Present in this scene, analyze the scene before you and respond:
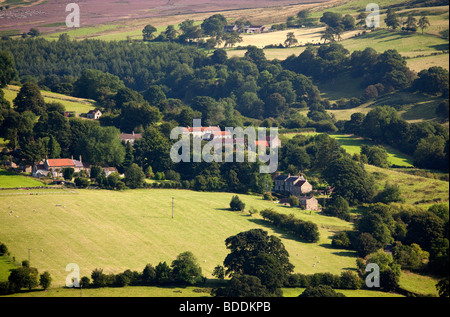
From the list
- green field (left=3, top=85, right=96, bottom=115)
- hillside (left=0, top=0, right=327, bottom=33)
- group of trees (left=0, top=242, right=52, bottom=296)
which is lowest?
group of trees (left=0, top=242, right=52, bottom=296)

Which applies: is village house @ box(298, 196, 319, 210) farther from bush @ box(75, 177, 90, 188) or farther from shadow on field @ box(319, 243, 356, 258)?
bush @ box(75, 177, 90, 188)

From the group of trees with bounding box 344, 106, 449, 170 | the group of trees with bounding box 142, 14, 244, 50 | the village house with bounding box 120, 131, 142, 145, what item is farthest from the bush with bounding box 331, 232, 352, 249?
the group of trees with bounding box 142, 14, 244, 50

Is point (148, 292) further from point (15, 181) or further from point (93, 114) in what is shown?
point (93, 114)

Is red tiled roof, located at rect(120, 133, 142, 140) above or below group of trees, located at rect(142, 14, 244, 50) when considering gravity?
below

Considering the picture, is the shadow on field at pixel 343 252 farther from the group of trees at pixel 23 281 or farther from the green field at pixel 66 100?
the green field at pixel 66 100

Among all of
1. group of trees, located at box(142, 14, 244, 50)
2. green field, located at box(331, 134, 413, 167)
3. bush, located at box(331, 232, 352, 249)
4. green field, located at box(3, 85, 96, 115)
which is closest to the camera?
bush, located at box(331, 232, 352, 249)

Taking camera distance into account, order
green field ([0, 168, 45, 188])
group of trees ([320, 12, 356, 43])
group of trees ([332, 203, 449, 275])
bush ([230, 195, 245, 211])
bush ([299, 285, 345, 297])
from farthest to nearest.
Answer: group of trees ([320, 12, 356, 43]) → green field ([0, 168, 45, 188]) → bush ([230, 195, 245, 211]) → group of trees ([332, 203, 449, 275]) → bush ([299, 285, 345, 297])
